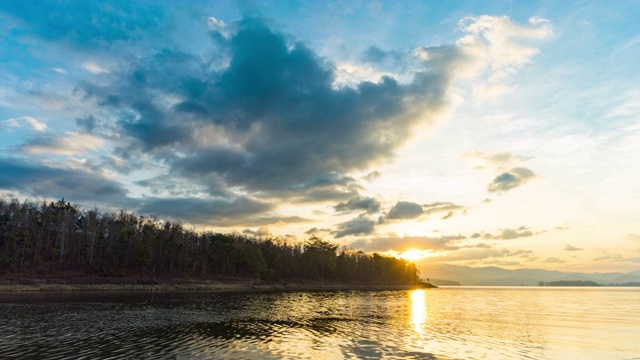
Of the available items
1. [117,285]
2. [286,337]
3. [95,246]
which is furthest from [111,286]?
[286,337]

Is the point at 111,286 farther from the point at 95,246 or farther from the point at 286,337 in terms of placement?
the point at 286,337

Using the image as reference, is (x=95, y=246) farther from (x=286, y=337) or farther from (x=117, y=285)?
(x=286, y=337)

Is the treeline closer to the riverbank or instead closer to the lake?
the riverbank

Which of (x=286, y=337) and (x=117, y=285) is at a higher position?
(x=286, y=337)

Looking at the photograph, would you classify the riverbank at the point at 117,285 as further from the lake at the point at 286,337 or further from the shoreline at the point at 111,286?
the lake at the point at 286,337

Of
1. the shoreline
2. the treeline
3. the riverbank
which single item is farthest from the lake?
the treeline

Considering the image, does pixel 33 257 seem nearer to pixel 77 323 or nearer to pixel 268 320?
pixel 77 323

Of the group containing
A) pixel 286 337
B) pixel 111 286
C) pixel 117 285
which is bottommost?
pixel 111 286

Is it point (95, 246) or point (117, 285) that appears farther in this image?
point (95, 246)

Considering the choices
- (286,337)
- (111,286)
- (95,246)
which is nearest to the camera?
(286,337)

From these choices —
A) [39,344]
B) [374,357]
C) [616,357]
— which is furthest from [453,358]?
[39,344]

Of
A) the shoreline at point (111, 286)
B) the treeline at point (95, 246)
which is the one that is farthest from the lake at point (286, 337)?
the treeline at point (95, 246)

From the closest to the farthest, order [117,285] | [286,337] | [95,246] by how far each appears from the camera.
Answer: [286,337]
[117,285]
[95,246]

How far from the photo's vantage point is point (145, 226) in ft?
579
